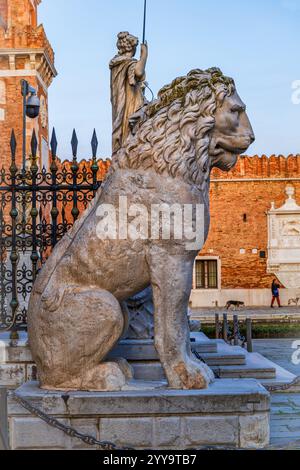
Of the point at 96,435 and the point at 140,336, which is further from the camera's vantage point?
the point at 140,336

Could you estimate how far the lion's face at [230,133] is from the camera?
137 inches

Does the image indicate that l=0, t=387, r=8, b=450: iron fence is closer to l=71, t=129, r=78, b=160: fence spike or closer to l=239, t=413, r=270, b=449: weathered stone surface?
l=239, t=413, r=270, b=449: weathered stone surface

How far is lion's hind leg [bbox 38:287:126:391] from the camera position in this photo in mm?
3367

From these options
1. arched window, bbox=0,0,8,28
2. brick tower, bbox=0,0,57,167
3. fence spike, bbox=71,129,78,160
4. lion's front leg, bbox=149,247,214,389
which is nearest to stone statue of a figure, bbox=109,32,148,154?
fence spike, bbox=71,129,78,160

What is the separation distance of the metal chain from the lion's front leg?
0.48 metres

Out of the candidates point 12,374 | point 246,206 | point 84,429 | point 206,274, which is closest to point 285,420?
point 84,429

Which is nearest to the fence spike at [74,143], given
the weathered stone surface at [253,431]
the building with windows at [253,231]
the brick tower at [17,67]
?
the weathered stone surface at [253,431]

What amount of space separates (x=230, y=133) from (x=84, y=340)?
127cm

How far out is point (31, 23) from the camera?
23891 millimetres

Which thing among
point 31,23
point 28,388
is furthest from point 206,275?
point 28,388

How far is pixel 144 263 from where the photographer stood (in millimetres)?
3424

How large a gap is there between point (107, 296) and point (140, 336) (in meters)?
1.26

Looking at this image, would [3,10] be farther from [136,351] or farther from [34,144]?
[136,351]
